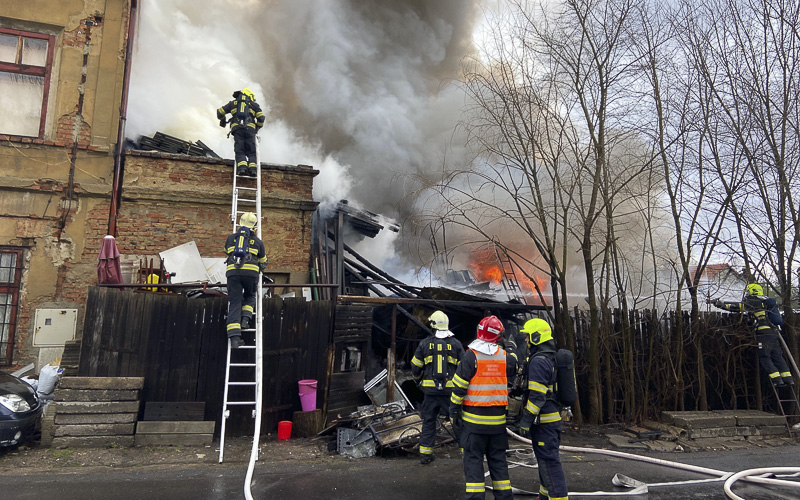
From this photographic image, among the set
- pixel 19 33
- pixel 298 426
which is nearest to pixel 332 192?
pixel 298 426

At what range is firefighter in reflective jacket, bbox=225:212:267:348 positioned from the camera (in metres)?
5.97

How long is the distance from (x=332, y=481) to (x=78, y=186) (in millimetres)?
6738

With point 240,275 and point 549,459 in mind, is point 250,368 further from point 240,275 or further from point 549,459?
point 549,459

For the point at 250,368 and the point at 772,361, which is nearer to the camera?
the point at 250,368

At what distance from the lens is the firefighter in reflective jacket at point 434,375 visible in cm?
567

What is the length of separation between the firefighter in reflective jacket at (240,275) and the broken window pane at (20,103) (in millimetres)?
5159

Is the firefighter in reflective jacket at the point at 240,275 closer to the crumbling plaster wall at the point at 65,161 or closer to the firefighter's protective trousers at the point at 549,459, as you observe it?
the crumbling plaster wall at the point at 65,161

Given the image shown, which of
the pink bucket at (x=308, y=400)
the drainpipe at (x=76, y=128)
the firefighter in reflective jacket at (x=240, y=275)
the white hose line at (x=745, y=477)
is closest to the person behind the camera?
the white hose line at (x=745, y=477)

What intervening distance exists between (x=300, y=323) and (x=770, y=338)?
25.0 feet

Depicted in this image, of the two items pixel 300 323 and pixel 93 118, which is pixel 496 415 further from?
pixel 93 118

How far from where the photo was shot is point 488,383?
416cm

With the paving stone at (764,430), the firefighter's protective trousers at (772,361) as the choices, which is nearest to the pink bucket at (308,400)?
the paving stone at (764,430)

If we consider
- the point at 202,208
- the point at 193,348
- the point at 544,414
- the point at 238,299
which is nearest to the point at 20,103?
the point at 202,208

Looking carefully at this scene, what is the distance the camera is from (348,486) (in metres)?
4.81
